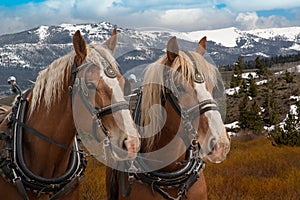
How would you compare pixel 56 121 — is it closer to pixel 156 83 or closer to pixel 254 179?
pixel 156 83

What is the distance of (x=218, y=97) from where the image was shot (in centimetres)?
334

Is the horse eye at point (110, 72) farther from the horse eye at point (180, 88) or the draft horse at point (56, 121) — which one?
the horse eye at point (180, 88)

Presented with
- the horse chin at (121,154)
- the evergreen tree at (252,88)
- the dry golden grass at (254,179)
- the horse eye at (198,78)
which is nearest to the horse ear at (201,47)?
the horse eye at (198,78)

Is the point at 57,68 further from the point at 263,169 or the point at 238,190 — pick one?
the point at 263,169

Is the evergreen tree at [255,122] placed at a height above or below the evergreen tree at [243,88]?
above

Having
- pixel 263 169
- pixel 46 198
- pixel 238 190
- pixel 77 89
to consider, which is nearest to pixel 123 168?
pixel 46 198

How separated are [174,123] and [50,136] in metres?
1.08

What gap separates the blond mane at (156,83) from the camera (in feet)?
10.9

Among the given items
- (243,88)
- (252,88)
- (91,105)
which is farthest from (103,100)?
(243,88)

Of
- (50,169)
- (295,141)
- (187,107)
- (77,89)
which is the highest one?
(77,89)

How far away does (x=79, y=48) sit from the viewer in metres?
2.93

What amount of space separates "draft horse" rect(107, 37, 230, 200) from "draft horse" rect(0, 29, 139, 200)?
1.86ft

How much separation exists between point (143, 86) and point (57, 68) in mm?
896

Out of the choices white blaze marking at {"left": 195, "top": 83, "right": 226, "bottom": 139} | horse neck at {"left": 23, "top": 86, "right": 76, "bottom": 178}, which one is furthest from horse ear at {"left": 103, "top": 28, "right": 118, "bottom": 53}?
white blaze marking at {"left": 195, "top": 83, "right": 226, "bottom": 139}
